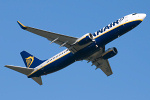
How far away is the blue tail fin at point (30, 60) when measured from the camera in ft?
205

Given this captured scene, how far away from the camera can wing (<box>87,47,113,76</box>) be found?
2426 inches

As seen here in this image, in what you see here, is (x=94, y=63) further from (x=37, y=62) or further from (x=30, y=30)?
(x=30, y=30)

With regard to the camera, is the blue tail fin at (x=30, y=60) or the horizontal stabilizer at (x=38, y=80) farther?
the horizontal stabilizer at (x=38, y=80)

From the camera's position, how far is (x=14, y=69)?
2331 inches

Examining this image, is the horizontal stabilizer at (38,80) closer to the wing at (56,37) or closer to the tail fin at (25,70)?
the tail fin at (25,70)

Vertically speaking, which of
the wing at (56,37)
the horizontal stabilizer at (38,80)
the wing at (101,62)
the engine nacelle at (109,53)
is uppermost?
the wing at (56,37)

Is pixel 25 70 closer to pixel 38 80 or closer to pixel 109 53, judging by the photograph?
pixel 38 80

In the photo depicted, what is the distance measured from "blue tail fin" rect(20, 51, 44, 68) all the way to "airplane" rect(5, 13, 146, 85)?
58cm

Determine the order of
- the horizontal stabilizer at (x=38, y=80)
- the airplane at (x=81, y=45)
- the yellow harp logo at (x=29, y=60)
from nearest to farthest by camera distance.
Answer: the airplane at (x=81, y=45), the horizontal stabilizer at (x=38, y=80), the yellow harp logo at (x=29, y=60)

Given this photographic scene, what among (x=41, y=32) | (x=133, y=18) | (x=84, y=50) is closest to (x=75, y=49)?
(x=84, y=50)

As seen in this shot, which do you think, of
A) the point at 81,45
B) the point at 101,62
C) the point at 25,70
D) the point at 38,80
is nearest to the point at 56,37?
the point at 81,45

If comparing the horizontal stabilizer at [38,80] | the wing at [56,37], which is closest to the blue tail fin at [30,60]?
the horizontal stabilizer at [38,80]

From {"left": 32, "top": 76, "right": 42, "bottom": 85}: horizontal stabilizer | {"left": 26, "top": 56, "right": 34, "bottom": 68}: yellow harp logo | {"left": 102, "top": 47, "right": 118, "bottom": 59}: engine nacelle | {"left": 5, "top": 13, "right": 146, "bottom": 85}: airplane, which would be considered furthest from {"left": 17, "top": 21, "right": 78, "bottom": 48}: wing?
{"left": 32, "top": 76, "right": 42, "bottom": 85}: horizontal stabilizer

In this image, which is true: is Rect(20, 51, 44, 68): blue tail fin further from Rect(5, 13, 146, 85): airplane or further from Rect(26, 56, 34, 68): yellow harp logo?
Rect(5, 13, 146, 85): airplane
